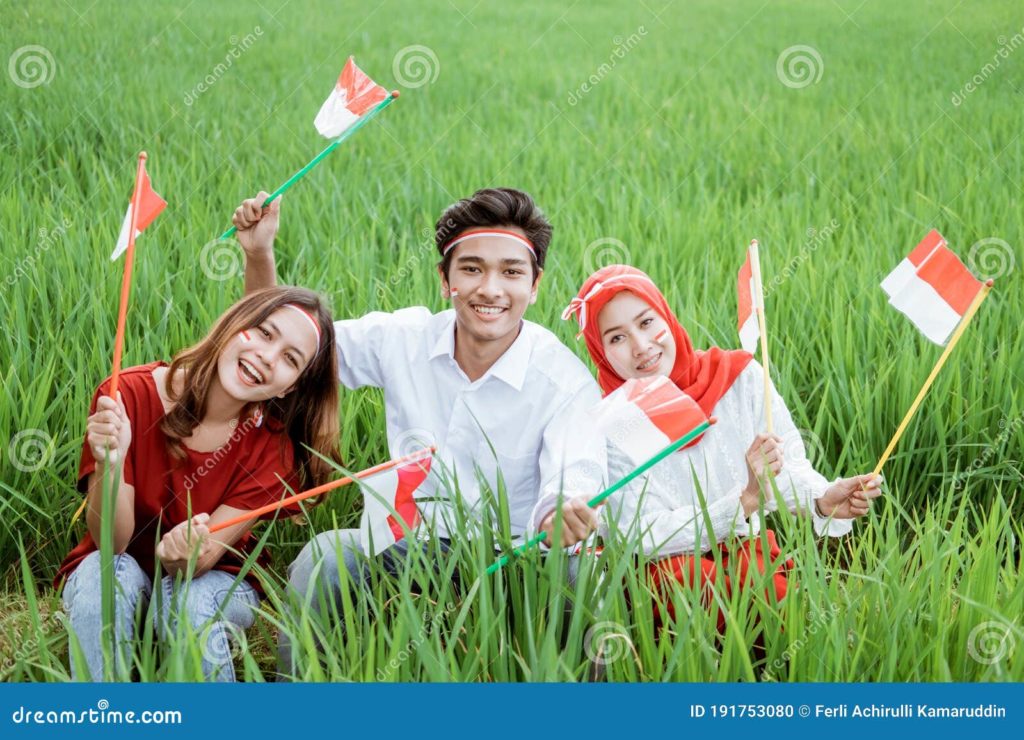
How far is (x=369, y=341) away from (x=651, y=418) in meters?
0.63

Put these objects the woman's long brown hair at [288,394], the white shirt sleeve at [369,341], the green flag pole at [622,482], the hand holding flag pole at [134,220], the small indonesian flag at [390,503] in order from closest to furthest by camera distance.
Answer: the green flag pole at [622,482] < the small indonesian flag at [390,503] < the hand holding flag pole at [134,220] < the woman's long brown hair at [288,394] < the white shirt sleeve at [369,341]

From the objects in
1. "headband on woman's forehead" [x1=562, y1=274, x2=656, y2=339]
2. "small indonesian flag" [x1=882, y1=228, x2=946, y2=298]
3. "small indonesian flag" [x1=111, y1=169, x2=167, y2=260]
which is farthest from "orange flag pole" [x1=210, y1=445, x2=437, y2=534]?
"small indonesian flag" [x1=882, y1=228, x2=946, y2=298]

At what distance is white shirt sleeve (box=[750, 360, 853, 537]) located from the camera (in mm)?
1685

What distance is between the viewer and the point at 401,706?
52.4 inches

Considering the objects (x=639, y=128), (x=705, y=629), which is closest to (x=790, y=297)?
(x=705, y=629)

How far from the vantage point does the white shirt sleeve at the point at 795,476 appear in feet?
5.53

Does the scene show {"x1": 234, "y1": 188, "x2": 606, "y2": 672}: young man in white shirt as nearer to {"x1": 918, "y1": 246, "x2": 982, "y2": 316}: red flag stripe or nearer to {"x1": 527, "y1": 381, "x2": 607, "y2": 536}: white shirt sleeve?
{"x1": 527, "y1": 381, "x2": 607, "y2": 536}: white shirt sleeve

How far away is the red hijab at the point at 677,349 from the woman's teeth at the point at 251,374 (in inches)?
18.6

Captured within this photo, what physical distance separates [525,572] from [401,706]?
250mm

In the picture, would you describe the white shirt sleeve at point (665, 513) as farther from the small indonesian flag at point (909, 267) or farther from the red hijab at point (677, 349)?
the small indonesian flag at point (909, 267)

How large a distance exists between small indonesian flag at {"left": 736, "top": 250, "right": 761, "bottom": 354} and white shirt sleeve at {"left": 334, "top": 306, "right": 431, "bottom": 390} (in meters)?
0.52

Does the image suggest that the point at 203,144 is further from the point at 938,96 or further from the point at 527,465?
the point at 938,96

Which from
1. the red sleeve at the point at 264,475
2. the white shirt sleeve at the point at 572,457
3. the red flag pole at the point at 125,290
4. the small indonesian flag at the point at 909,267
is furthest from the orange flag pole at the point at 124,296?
the small indonesian flag at the point at 909,267

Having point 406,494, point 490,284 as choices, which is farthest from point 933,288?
point 406,494
